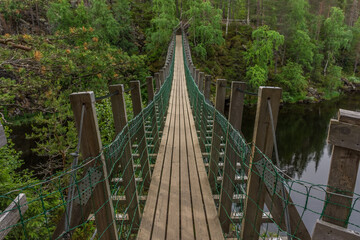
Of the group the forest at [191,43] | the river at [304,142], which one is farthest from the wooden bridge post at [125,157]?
the river at [304,142]

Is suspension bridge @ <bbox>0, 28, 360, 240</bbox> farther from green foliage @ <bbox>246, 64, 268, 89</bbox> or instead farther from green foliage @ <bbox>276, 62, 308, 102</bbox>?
green foliage @ <bbox>276, 62, 308, 102</bbox>

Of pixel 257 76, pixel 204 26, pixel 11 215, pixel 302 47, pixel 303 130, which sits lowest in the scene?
pixel 303 130

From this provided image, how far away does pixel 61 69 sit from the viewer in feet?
23.0

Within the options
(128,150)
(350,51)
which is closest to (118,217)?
(128,150)

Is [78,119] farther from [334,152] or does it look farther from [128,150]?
[334,152]

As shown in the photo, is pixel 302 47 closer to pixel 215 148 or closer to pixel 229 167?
pixel 215 148

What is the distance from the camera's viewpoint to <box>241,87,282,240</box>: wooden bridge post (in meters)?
1.47

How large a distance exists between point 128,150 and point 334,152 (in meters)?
1.64

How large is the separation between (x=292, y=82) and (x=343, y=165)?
74.8ft

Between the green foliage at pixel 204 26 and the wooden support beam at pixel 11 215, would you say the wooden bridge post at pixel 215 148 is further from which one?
the green foliage at pixel 204 26

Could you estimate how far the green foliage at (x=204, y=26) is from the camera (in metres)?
Result: 19.0

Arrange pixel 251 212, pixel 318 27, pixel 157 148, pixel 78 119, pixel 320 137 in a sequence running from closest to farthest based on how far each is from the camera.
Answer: pixel 78 119 < pixel 251 212 < pixel 157 148 < pixel 320 137 < pixel 318 27

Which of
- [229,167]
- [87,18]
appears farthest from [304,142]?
[87,18]

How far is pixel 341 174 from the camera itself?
948 mm
